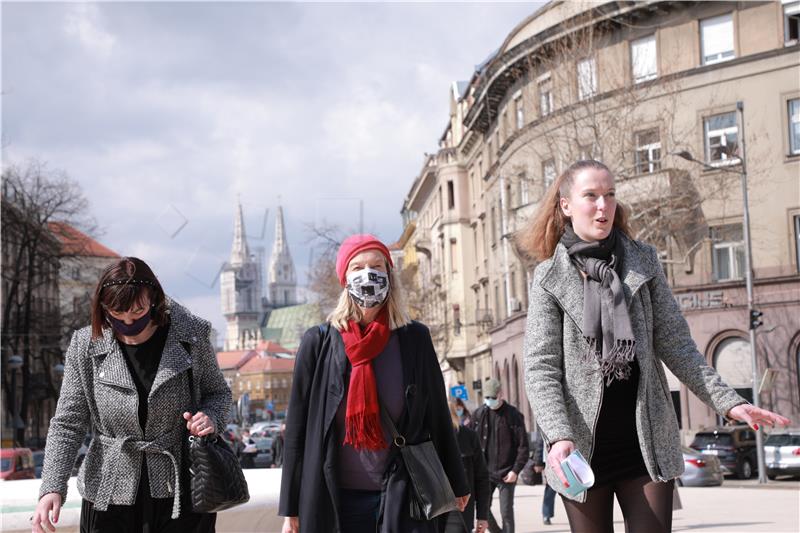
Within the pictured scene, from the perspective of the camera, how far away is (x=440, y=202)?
7962 centimetres

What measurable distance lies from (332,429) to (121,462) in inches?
36.2

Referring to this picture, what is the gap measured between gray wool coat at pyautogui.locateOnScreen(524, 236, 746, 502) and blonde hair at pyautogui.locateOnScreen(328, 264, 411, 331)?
0.76 metres

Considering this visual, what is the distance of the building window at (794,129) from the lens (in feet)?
130

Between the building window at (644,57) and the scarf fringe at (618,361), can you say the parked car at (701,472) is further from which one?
the scarf fringe at (618,361)

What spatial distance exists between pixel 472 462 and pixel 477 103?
5011 centimetres

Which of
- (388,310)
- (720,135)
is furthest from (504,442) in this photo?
(720,135)

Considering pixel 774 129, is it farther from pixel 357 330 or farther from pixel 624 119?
pixel 357 330

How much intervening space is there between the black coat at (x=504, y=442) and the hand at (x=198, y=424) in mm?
9536

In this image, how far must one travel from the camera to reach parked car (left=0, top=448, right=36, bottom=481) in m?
24.2

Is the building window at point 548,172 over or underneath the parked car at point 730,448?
over

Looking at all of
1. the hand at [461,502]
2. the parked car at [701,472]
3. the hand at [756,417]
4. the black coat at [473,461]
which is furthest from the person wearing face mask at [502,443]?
the parked car at [701,472]

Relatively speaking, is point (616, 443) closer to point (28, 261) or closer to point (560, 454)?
point (560, 454)

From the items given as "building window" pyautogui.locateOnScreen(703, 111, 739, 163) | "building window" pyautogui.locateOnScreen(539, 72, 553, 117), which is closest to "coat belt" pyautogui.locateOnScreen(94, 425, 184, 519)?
"building window" pyautogui.locateOnScreen(539, 72, 553, 117)

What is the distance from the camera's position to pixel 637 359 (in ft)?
15.7
